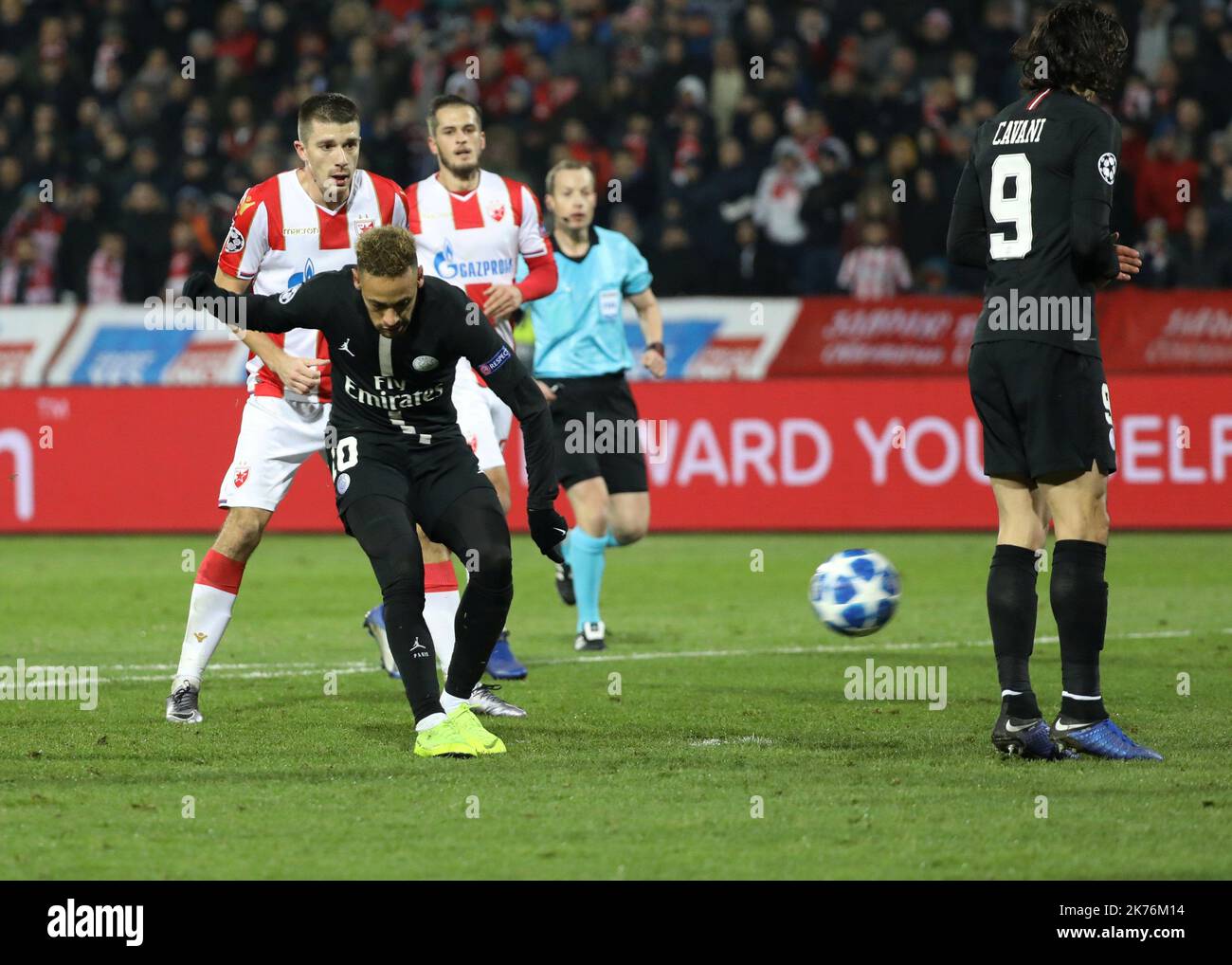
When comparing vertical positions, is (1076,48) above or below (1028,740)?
above

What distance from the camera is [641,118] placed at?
19.0 meters

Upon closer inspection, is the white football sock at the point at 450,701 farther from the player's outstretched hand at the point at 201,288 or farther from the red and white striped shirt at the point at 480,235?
the red and white striped shirt at the point at 480,235

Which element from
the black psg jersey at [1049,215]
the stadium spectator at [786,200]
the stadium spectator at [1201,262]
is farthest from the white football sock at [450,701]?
the stadium spectator at [1201,262]

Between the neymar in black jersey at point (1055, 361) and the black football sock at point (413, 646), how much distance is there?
1.89m

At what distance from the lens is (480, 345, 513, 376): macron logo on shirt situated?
6719mm

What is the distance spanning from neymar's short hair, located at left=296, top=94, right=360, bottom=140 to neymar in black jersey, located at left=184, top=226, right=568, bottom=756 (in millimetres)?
963

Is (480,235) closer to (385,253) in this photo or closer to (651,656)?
(651,656)

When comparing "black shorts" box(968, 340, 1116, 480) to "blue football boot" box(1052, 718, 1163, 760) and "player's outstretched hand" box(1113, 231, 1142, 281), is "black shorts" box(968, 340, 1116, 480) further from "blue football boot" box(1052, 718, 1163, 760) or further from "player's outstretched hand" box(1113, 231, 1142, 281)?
"blue football boot" box(1052, 718, 1163, 760)

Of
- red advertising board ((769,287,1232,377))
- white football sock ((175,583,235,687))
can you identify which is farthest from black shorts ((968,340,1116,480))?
red advertising board ((769,287,1232,377))

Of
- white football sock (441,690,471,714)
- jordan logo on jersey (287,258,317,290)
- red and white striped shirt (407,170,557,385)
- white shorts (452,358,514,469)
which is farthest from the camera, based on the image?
red and white striped shirt (407,170,557,385)

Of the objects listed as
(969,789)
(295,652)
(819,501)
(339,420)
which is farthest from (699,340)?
(969,789)

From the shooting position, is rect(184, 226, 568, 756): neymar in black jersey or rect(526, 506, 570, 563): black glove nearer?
rect(184, 226, 568, 756): neymar in black jersey

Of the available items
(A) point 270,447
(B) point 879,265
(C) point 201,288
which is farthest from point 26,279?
(C) point 201,288

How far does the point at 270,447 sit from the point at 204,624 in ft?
2.41
